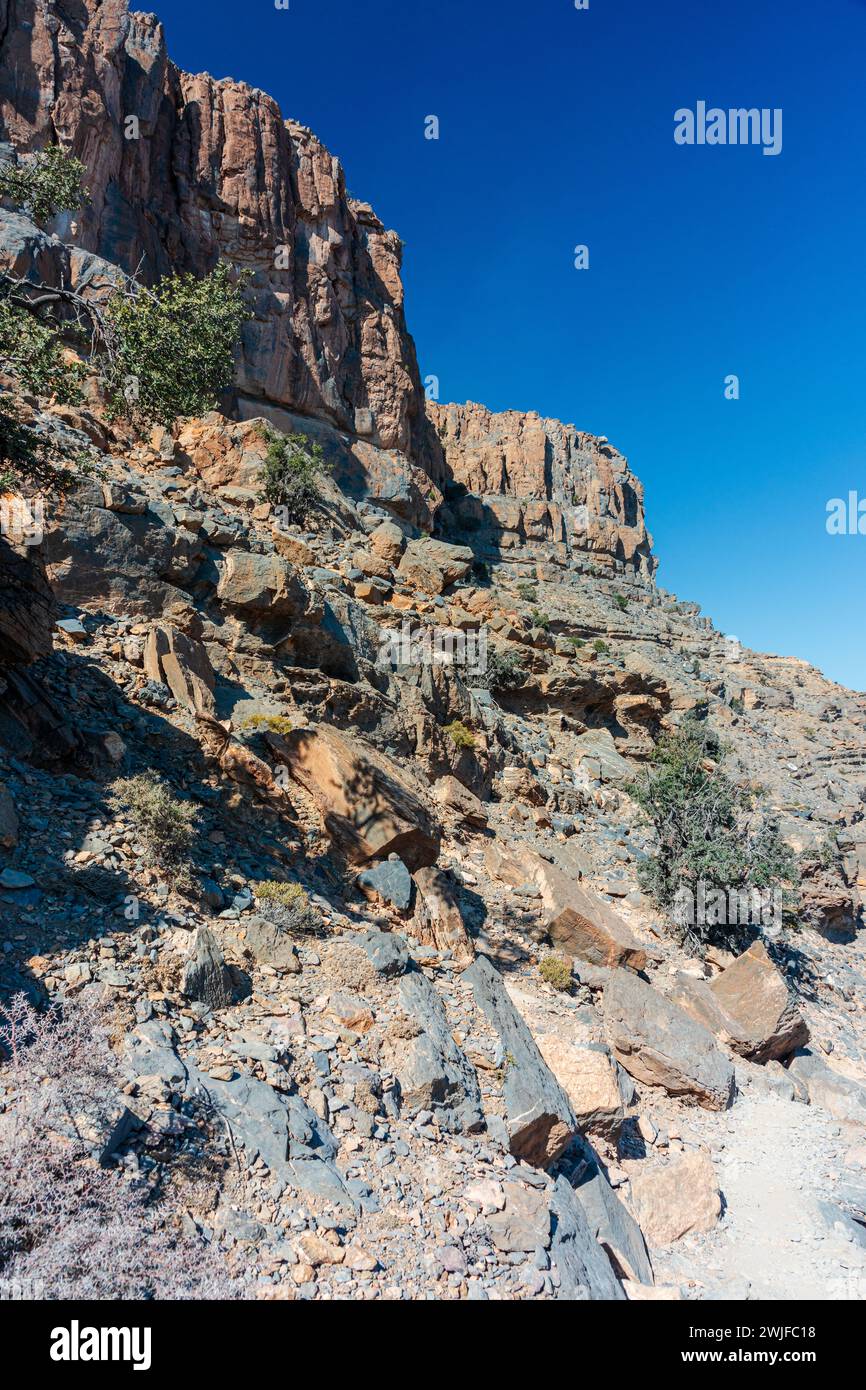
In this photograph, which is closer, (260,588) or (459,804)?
(260,588)

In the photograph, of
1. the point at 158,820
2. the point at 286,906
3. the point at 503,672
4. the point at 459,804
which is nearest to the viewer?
the point at 158,820

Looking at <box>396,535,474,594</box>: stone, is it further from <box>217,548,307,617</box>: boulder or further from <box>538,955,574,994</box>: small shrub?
<box>538,955,574,994</box>: small shrub

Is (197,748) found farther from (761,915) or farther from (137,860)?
(761,915)

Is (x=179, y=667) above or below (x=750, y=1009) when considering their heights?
above

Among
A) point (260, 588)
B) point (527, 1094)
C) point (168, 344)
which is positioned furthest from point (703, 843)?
point (168, 344)

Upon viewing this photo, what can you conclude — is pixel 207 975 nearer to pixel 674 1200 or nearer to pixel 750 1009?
pixel 674 1200

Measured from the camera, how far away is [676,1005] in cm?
949

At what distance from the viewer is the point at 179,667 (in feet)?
29.3

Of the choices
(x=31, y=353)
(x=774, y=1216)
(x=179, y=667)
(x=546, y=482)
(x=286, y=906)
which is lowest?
(x=774, y=1216)

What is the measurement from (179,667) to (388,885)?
A: 4266mm

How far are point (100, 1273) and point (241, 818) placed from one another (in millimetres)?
5020

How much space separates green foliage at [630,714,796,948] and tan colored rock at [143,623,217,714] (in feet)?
30.9

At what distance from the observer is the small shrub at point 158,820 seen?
611cm
